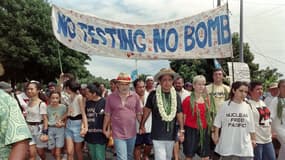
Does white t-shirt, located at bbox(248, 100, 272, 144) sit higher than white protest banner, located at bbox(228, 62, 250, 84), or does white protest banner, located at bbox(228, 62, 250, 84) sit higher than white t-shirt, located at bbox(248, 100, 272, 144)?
white protest banner, located at bbox(228, 62, 250, 84)

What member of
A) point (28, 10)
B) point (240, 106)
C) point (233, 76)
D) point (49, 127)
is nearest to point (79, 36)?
point (49, 127)

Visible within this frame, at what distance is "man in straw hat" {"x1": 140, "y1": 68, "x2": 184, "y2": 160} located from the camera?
5.64m

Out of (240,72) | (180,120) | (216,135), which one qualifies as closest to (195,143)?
(180,120)

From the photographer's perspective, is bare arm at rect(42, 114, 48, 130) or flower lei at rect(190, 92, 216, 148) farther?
bare arm at rect(42, 114, 48, 130)

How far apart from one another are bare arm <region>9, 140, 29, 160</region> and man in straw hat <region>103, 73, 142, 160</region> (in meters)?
3.91

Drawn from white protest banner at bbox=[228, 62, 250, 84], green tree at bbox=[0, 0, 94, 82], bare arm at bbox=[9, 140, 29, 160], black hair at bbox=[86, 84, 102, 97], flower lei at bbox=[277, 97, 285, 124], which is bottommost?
flower lei at bbox=[277, 97, 285, 124]

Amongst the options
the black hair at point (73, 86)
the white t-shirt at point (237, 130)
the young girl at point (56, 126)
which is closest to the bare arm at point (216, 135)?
the white t-shirt at point (237, 130)

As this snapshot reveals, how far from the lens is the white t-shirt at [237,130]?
203 inches

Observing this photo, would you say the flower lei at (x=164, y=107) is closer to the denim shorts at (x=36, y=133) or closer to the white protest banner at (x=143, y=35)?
the denim shorts at (x=36, y=133)

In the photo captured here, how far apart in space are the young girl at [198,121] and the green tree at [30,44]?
21.4 m

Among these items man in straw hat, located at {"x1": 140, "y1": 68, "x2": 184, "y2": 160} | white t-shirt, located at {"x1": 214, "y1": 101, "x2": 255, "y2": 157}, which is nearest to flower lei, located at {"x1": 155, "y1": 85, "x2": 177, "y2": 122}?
man in straw hat, located at {"x1": 140, "y1": 68, "x2": 184, "y2": 160}

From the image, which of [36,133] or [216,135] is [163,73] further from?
[36,133]

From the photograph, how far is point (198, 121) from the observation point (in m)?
5.86

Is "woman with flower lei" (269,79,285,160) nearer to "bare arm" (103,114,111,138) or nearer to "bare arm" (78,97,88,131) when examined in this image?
"bare arm" (103,114,111,138)
